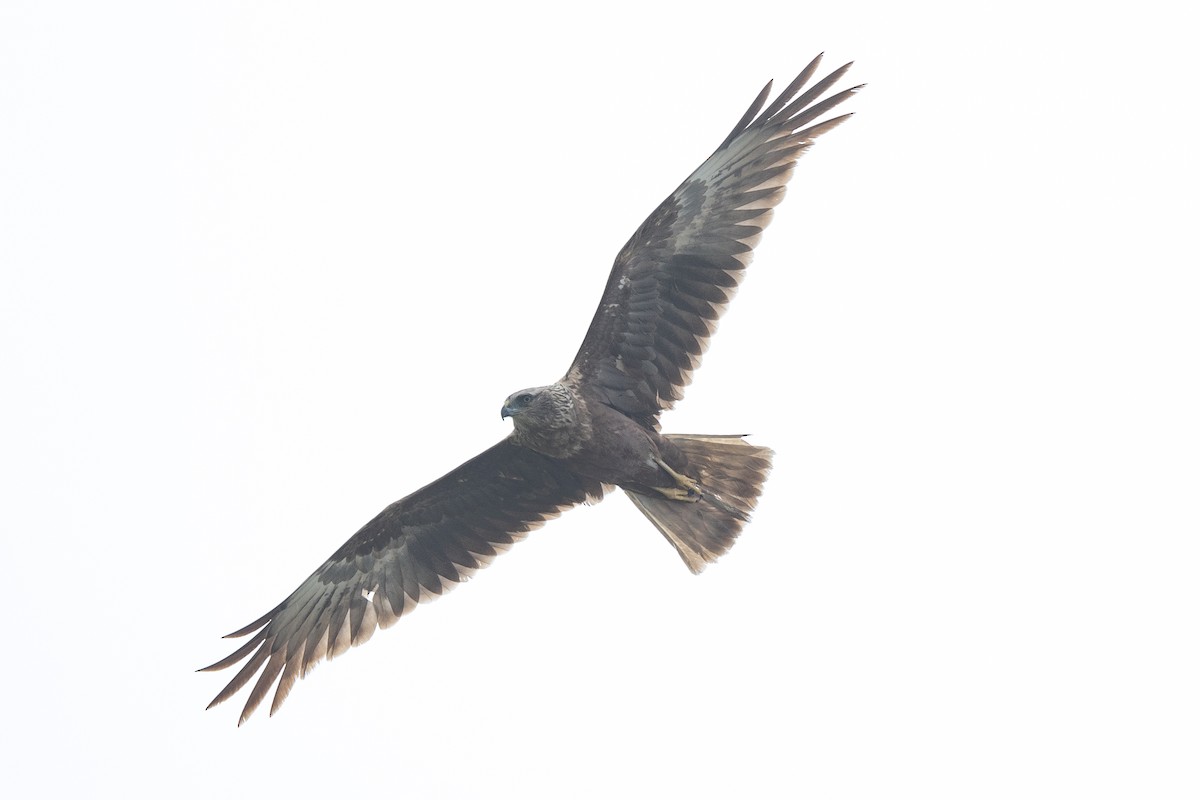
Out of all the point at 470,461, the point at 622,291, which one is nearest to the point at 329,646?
the point at 470,461

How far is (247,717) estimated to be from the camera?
11.8 metres

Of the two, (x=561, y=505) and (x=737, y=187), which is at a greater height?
(x=737, y=187)

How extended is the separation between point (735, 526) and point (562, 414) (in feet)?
5.38

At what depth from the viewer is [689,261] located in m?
11.3

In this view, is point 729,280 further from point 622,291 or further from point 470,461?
point 470,461

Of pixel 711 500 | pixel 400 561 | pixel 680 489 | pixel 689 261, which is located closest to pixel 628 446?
pixel 680 489

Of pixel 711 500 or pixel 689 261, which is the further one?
pixel 711 500

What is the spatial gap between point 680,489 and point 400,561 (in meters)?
2.27

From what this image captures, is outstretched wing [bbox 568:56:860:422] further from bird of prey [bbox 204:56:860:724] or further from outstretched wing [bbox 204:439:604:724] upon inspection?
outstretched wing [bbox 204:439:604:724]

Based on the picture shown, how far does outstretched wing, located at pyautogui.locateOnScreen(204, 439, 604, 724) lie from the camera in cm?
1200

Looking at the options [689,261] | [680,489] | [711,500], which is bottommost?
[711,500]

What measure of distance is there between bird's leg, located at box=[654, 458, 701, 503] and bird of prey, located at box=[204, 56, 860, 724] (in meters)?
0.01

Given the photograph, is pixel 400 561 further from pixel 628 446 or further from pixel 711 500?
pixel 711 500

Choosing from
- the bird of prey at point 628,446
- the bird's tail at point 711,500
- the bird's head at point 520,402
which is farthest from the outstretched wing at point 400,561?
the bird's head at point 520,402
